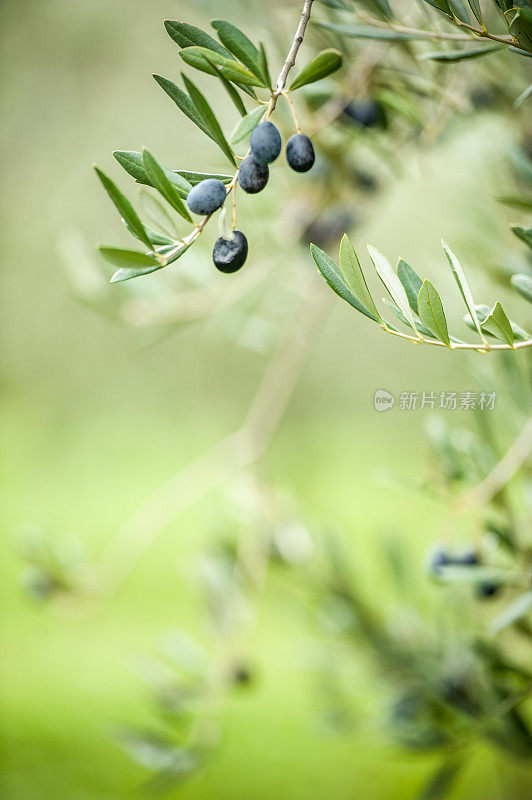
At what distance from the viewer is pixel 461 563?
1.27 ft

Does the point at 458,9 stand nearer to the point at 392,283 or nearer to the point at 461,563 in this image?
the point at 392,283

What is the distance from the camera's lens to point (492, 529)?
36 cm

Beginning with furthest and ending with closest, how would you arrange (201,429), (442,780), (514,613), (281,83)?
(201,429), (442,780), (514,613), (281,83)

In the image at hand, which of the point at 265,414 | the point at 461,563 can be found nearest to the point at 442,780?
the point at 461,563

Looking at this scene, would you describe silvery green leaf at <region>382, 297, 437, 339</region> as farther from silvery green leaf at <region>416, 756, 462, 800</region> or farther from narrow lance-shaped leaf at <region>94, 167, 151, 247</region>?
silvery green leaf at <region>416, 756, 462, 800</region>

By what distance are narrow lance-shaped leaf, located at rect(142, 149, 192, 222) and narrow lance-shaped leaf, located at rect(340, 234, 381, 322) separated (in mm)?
52

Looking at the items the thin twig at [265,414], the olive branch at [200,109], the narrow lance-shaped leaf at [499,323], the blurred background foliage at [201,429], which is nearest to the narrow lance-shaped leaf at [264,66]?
the olive branch at [200,109]

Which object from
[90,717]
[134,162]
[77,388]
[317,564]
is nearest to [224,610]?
[317,564]

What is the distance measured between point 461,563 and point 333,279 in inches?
9.3

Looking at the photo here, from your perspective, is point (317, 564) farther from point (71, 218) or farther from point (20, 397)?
point (20, 397)

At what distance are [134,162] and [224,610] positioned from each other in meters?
0.47

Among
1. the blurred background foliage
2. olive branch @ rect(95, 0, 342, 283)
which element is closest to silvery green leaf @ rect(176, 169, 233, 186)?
olive branch @ rect(95, 0, 342, 283)

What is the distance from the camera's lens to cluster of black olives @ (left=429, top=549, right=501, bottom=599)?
14.8 inches

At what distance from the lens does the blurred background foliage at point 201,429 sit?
21.2 inches
